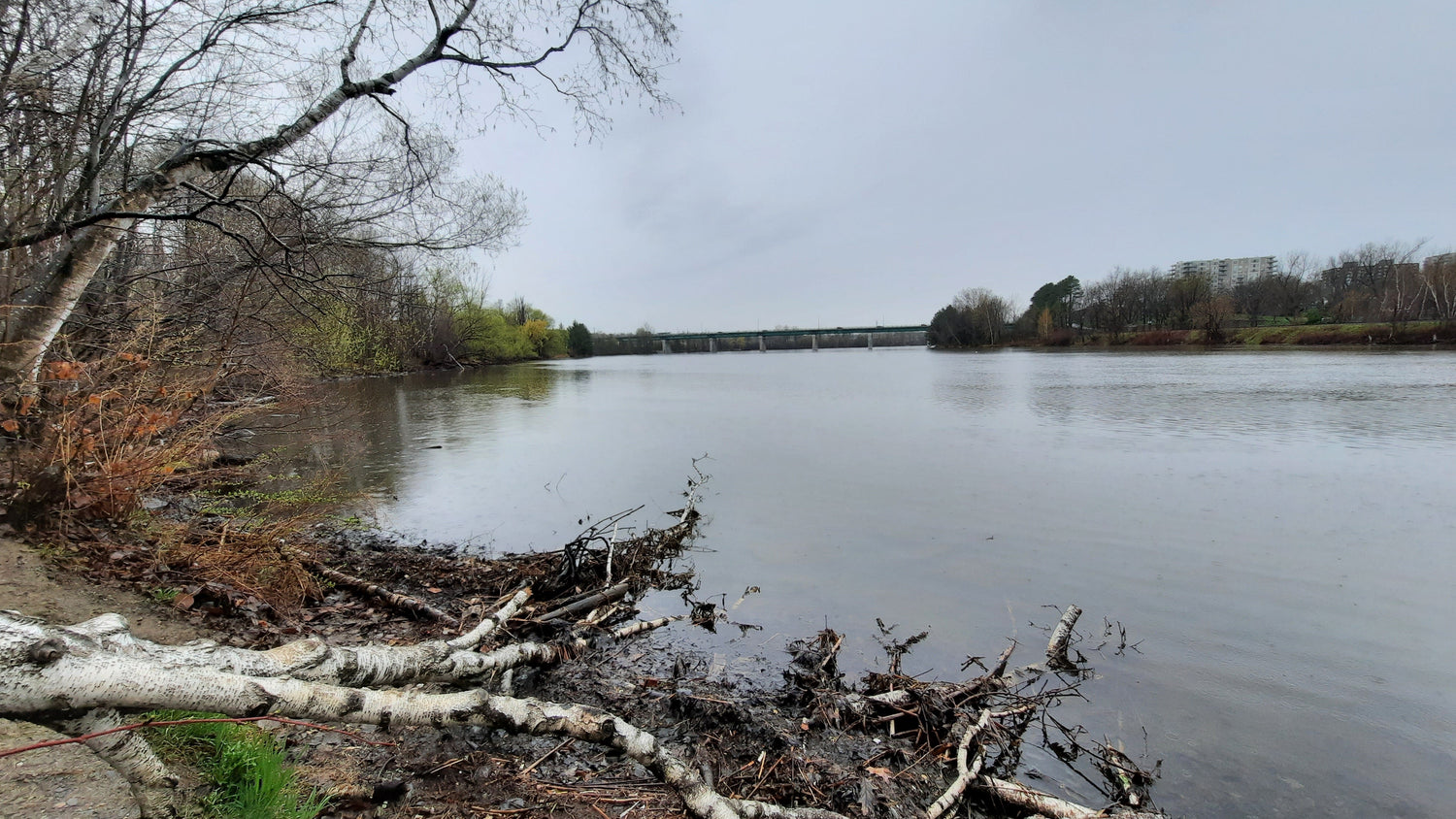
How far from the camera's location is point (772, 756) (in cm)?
364

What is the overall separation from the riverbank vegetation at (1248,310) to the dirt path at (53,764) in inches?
3147

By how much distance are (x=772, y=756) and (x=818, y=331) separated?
5333 inches

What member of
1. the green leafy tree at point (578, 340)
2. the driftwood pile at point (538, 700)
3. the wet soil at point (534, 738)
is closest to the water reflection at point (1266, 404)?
the driftwood pile at point (538, 700)

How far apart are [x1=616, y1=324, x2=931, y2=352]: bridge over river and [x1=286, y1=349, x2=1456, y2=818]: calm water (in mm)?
116502

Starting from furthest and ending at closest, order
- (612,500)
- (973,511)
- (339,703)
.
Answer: (612,500) < (973,511) < (339,703)

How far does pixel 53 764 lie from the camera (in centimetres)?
247

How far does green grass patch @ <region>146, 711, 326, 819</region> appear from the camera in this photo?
2.43 metres

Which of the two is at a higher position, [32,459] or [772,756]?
[32,459]

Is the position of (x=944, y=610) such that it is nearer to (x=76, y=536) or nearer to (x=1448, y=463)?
(x=76, y=536)

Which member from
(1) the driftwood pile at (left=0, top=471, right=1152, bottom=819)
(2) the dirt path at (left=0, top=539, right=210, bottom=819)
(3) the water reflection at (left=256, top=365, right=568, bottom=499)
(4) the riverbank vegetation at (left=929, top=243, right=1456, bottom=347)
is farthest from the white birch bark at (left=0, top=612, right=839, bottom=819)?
(4) the riverbank vegetation at (left=929, top=243, right=1456, bottom=347)

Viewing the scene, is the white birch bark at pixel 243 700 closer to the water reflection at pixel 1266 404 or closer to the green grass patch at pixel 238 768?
the green grass patch at pixel 238 768

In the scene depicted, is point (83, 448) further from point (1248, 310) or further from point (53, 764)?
point (1248, 310)

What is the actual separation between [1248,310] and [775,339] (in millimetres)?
84730

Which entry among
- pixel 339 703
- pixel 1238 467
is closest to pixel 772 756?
pixel 339 703
